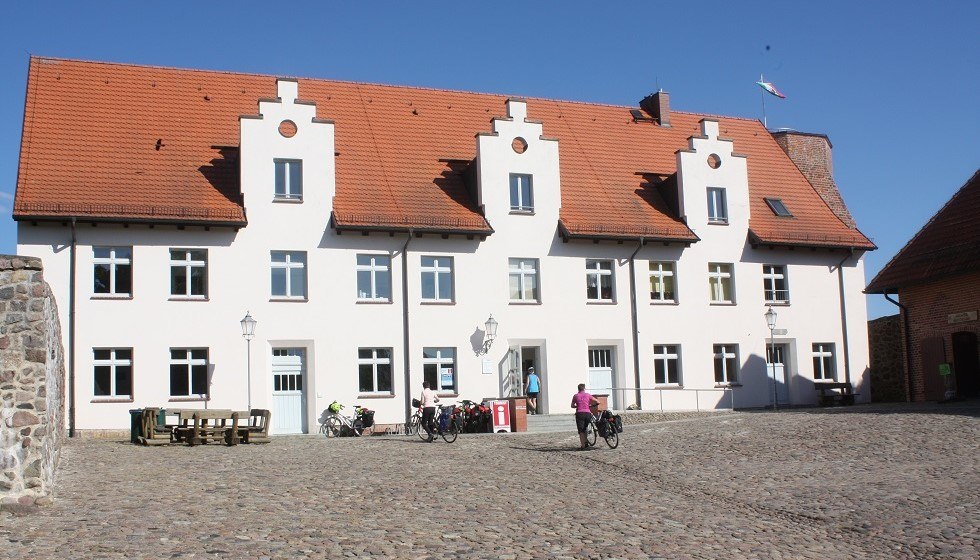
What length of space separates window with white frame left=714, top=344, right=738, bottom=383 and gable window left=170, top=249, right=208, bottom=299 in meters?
16.7

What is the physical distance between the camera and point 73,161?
3139 cm

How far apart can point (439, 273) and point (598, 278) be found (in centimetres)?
535

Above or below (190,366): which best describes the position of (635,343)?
above

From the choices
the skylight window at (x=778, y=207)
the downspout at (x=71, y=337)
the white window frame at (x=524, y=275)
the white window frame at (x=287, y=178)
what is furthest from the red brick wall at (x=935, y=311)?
the downspout at (x=71, y=337)

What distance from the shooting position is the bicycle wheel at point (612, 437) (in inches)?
917

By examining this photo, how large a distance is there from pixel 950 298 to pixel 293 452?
20850 millimetres

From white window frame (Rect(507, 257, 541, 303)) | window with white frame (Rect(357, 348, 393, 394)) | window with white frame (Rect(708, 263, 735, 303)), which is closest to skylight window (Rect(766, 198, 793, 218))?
window with white frame (Rect(708, 263, 735, 303))

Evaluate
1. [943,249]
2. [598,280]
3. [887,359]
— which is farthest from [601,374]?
[887,359]

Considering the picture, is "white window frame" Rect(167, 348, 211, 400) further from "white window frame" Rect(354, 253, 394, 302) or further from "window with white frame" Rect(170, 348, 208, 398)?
"white window frame" Rect(354, 253, 394, 302)

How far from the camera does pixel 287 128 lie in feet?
105

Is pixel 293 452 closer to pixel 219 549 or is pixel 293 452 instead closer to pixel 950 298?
pixel 219 549

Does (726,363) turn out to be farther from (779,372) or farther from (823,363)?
(823,363)

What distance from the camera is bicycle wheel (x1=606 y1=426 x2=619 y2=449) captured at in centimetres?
2330

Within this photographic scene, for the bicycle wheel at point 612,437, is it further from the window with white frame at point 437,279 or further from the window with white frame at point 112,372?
the window with white frame at point 112,372
